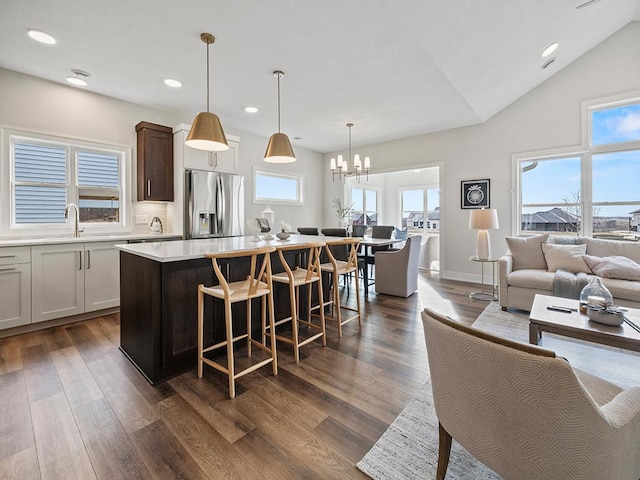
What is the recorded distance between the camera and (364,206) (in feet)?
26.6

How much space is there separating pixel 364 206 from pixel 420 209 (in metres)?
1.56

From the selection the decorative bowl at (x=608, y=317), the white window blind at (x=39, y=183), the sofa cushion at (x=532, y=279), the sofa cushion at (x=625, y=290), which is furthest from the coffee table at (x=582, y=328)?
the white window blind at (x=39, y=183)

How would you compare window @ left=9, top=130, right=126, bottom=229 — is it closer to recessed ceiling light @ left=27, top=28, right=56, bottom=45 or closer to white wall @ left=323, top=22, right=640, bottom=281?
recessed ceiling light @ left=27, top=28, right=56, bottom=45

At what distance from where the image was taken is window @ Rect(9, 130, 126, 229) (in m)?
3.40

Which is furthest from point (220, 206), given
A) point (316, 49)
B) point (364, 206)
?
point (364, 206)

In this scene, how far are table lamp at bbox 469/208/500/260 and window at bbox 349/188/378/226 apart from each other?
11.5 feet

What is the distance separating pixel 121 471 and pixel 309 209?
591 centimetres

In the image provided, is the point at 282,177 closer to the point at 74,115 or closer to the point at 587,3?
the point at 74,115

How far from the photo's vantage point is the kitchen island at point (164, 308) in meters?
2.05

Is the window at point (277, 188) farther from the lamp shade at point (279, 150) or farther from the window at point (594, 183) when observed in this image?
the window at point (594, 183)

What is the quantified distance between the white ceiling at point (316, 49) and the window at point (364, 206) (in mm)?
3219

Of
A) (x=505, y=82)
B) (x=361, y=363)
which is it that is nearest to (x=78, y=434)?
(x=361, y=363)

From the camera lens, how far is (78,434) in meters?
1.59

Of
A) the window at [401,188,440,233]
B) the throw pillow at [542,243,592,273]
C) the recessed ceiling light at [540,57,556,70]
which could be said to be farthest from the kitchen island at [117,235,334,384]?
the window at [401,188,440,233]
